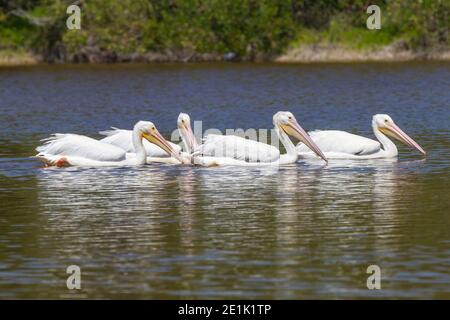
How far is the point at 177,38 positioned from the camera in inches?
2287

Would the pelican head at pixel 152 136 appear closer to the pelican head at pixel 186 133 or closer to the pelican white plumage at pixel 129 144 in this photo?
the pelican white plumage at pixel 129 144

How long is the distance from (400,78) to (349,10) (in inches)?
672

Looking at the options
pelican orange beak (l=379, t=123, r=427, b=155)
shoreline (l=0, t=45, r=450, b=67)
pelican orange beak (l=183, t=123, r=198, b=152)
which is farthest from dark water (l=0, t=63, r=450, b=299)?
shoreline (l=0, t=45, r=450, b=67)

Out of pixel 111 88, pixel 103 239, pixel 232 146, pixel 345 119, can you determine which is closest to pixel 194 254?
pixel 103 239

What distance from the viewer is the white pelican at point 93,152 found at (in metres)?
18.3

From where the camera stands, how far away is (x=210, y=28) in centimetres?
5850

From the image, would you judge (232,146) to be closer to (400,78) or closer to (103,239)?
(103,239)

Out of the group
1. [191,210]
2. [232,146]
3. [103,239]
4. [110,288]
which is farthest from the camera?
[232,146]

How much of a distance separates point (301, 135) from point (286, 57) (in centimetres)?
3870

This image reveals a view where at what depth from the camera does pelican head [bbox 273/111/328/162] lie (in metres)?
18.9
